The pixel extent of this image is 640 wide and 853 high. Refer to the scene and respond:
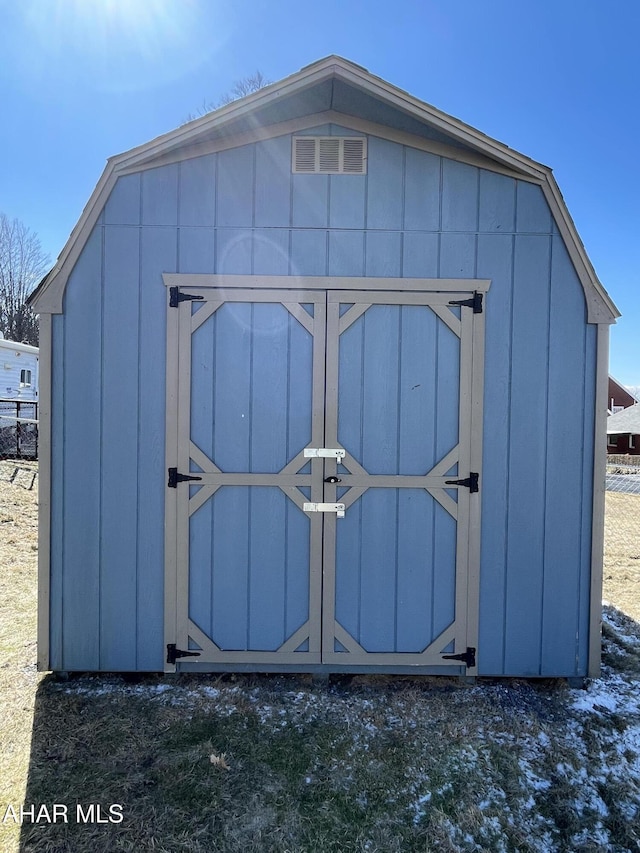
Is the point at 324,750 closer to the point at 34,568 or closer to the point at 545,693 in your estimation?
the point at 545,693

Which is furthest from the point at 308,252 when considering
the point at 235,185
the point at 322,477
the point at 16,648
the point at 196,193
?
the point at 16,648

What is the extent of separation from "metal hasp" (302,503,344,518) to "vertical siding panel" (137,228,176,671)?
0.90 meters

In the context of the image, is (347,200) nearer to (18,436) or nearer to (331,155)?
(331,155)

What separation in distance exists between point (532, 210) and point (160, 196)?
7.46 feet

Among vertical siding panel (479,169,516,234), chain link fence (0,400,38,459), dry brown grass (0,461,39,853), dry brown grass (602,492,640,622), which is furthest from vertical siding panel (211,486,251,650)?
chain link fence (0,400,38,459)

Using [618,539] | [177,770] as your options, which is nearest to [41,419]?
[177,770]

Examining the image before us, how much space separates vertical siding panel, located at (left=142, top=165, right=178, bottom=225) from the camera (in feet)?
8.91

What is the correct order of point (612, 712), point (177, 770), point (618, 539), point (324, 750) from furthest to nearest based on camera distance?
point (618, 539) < point (612, 712) < point (324, 750) < point (177, 770)

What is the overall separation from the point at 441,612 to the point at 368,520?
725mm

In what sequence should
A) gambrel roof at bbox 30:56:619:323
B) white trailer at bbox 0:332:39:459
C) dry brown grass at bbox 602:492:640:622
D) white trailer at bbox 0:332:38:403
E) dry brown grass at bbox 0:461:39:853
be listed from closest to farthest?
dry brown grass at bbox 0:461:39:853, gambrel roof at bbox 30:56:619:323, dry brown grass at bbox 602:492:640:622, white trailer at bbox 0:332:39:459, white trailer at bbox 0:332:38:403

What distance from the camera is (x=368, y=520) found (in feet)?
9.04

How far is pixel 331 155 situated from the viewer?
2729mm

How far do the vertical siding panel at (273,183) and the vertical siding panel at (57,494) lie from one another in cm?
140

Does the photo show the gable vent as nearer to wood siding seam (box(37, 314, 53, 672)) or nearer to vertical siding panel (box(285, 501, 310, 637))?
wood siding seam (box(37, 314, 53, 672))
